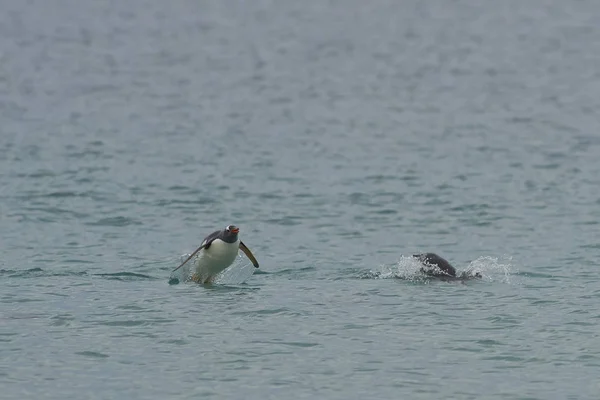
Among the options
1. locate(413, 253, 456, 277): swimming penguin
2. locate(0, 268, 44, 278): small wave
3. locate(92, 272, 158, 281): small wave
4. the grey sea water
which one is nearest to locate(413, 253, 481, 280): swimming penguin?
locate(413, 253, 456, 277): swimming penguin

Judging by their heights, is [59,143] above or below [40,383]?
above

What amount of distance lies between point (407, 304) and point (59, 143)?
20151mm

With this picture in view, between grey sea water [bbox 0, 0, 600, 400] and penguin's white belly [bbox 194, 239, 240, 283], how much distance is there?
10.9 inches

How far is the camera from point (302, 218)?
30.6 m

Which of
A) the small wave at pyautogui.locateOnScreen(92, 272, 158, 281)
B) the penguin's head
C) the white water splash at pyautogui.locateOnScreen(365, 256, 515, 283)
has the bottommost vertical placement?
the small wave at pyautogui.locateOnScreen(92, 272, 158, 281)

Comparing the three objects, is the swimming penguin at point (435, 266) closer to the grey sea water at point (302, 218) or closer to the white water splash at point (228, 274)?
the grey sea water at point (302, 218)

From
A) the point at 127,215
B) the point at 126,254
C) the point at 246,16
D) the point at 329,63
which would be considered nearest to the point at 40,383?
the point at 126,254

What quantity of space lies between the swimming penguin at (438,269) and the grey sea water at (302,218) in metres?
0.29

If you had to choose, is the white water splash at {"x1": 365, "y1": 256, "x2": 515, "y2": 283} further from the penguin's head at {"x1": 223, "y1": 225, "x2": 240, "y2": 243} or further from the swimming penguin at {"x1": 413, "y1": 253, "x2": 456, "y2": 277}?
the penguin's head at {"x1": 223, "y1": 225, "x2": 240, "y2": 243}

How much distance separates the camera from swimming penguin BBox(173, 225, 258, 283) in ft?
80.9

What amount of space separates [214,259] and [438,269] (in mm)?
3762

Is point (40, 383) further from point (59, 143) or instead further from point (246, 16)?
point (246, 16)

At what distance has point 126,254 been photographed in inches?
1056

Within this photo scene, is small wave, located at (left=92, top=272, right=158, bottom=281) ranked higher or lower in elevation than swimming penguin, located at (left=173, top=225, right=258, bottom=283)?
lower
